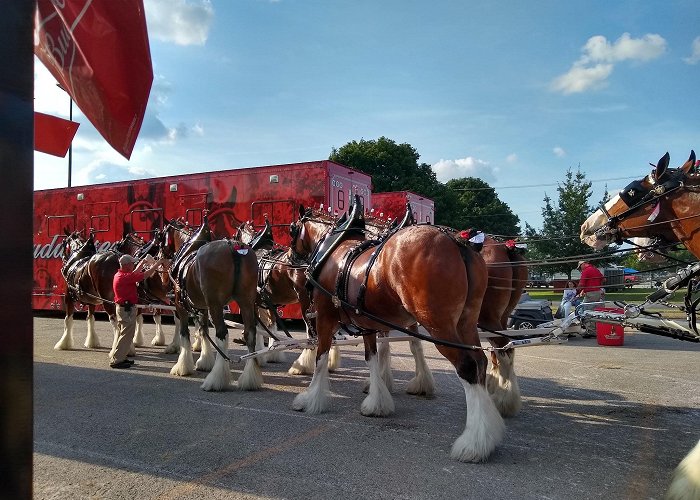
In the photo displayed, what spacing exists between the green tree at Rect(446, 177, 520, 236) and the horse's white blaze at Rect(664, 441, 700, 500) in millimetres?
40963

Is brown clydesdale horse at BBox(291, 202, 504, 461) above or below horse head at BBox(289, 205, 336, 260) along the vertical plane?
below

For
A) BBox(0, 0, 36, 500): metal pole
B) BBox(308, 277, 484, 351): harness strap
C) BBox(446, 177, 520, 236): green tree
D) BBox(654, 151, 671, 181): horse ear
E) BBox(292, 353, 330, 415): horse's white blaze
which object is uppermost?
BBox(446, 177, 520, 236): green tree

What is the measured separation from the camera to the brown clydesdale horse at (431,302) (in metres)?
4.14

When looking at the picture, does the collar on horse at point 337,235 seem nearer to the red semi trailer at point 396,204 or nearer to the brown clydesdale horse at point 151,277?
the brown clydesdale horse at point 151,277

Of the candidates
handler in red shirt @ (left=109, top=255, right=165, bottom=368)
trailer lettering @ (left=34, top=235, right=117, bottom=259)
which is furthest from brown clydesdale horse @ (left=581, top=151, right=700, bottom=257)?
trailer lettering @ (left=34, top=235, right=117, bottom=259)

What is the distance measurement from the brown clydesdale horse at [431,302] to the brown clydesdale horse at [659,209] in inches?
48.1

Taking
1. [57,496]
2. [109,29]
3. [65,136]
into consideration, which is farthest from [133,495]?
[109,29]

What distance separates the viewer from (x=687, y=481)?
3.05m

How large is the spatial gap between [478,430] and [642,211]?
236cm

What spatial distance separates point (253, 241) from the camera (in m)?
8.80

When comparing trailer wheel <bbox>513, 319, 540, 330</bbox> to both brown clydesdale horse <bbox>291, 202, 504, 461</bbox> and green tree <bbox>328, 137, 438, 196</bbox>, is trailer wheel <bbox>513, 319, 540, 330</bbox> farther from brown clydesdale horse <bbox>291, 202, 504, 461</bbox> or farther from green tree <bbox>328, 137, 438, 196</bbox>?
green tree <bbox>328, 137, 438, 196</bbox>

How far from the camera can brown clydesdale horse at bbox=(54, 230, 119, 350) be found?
31.3 ft

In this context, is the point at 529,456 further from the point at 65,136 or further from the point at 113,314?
the point at 113,314

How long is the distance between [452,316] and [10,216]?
361cm
